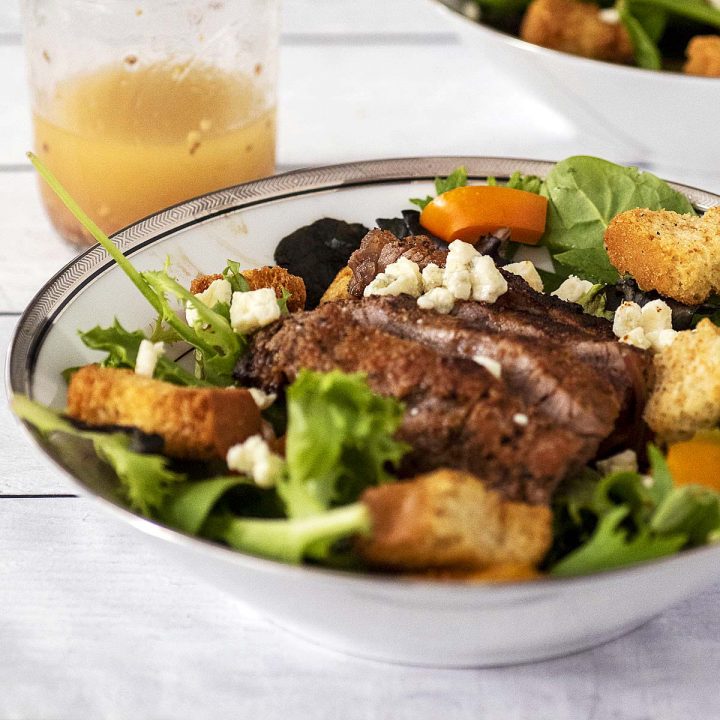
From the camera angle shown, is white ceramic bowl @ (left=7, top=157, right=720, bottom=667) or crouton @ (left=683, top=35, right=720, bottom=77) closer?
white ceramic bowl @ (left=7, top=157, right=720, bottom=667)

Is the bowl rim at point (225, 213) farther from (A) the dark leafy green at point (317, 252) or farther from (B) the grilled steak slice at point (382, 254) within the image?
(B) the grilled steak slice at point (382, 254)

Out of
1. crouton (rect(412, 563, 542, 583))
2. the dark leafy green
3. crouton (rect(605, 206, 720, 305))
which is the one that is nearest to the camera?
crouton (rect(412, 563, 542, 583))

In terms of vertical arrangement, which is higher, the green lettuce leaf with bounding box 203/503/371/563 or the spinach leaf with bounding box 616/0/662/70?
the spinach leaf with bounding box 616/0/662/70

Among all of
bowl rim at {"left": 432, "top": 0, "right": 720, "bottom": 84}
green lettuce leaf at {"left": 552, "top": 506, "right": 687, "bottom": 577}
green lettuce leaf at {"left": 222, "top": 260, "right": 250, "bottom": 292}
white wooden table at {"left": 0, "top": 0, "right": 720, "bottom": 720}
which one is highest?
bowl rim at {"left": 432, "top": 0, "right": 720, "bottom": 84}

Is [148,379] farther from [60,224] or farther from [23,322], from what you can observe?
[60,224]

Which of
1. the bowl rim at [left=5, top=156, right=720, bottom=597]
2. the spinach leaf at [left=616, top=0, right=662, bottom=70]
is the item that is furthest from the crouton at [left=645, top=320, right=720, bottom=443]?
the spinach leaf at [left=616, top=0, right=662, bottom=70]

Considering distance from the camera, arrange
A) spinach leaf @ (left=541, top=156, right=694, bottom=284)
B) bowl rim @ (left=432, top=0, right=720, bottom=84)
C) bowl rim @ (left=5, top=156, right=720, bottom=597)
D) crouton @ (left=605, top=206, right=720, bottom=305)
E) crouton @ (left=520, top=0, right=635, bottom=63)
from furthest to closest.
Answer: crouton @ (left=520, top=0, right=635, bottom=63), bowl rim @ (left=432, top=0, right=720, bottom=84), spinach leaf @ (left=541, top=156, right=694, bottom=284), crouton @ (left=605, top=206, right=720, bottom=305), bowl rim @ (left=5, top=156, right=720, bottom=597)

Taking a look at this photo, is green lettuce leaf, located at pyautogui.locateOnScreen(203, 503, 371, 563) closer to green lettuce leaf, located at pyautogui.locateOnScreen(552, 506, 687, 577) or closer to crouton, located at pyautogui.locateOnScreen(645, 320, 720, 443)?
green lettuce leaf, located at pyautogui.locateOnScreen(552, 506, 687, 577)

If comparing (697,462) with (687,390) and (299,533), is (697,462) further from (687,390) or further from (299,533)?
(299,533)
